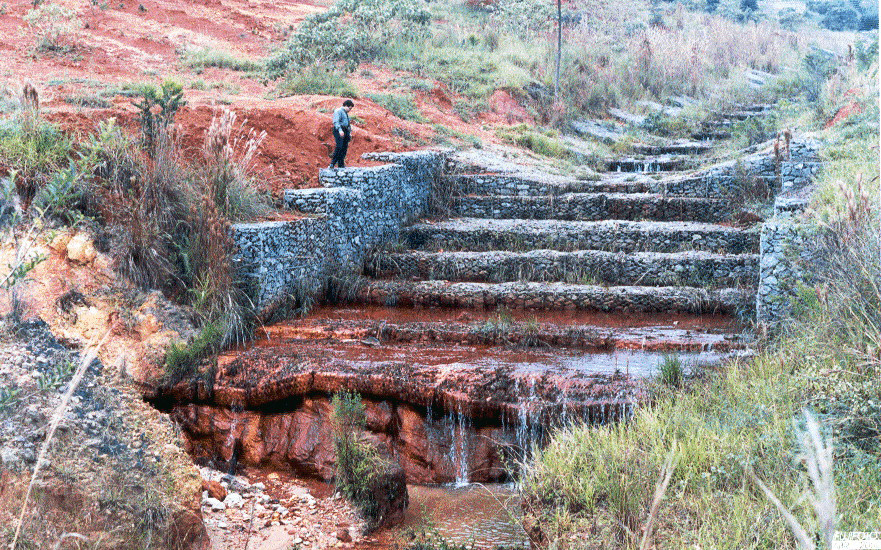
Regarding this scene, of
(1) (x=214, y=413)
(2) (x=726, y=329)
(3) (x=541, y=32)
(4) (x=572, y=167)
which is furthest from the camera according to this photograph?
(3) (x=541, y=32)

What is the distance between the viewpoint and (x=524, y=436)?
650cm

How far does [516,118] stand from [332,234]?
26.7ft

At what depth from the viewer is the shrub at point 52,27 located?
15930 mm

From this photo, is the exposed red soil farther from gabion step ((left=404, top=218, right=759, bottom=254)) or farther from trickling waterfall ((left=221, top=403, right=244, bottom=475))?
trickling waterfall ((left=221, top=403, right=244, bottom=475))

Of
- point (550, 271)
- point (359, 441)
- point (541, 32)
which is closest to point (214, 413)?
point (359, 441)

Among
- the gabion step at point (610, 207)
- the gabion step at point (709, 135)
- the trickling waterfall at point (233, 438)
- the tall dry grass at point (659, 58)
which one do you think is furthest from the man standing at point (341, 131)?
the gabion step at point (709, 135)

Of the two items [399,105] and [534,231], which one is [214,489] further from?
[399,105]

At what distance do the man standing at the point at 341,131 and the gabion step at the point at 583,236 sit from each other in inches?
57.5

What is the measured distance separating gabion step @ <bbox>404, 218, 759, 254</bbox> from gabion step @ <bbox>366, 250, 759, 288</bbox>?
0.49m

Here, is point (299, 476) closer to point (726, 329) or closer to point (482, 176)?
point (726, 329)

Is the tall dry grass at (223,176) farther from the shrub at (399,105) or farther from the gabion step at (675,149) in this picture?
the gabion step at (675,149)

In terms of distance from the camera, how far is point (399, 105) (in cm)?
1505

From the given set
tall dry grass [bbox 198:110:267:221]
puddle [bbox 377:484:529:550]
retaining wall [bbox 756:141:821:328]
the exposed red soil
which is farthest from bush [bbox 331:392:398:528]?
the exposed red soil

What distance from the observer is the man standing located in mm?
10688
